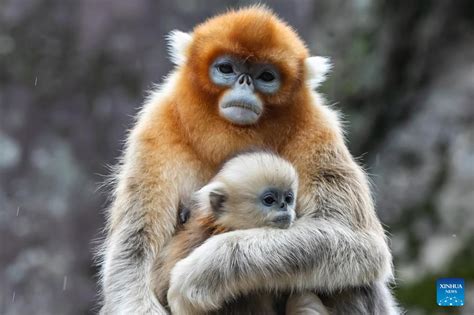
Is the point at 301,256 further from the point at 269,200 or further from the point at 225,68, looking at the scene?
the point at 225,68

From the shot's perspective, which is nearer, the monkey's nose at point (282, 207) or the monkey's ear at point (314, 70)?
the monkey's nose at point (282, 207)

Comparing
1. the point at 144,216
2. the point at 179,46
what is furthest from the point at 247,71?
the point at 144,216

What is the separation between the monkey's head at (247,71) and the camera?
19.0 feet

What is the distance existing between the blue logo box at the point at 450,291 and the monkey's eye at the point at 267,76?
16.9ft

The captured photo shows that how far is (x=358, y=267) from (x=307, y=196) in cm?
53

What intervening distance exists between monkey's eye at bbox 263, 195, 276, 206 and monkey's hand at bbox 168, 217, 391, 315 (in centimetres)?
16

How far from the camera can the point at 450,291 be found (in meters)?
10.6

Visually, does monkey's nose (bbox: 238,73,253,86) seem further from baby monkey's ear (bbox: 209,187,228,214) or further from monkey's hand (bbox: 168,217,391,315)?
monkey's hand (bbox: 168,217,391,315)

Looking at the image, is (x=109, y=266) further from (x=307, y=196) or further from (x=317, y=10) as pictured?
(x=317, y=10)

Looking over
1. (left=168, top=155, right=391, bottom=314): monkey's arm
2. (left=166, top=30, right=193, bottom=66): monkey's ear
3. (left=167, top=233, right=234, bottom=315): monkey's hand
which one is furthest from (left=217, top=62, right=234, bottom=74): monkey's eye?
(left=167, top=233, right=234, bottom=315): monkey's hand

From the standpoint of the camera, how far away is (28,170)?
1162cm

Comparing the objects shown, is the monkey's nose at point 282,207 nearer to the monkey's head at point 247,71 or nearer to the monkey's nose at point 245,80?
the monkey's head at point 247,71

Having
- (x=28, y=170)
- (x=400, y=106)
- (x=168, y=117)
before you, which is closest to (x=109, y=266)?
(x=168, y=117)

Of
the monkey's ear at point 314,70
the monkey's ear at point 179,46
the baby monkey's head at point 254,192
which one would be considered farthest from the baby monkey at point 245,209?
the monkey's ear at point 179,46
